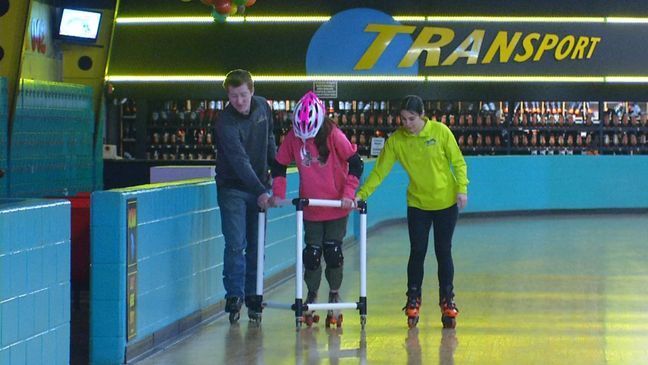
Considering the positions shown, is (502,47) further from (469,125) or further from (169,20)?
(169,20)

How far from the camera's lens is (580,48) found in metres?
23.0

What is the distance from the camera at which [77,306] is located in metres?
10.0

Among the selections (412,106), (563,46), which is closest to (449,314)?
(412,106)

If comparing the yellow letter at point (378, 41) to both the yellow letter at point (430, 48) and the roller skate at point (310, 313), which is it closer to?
the yellow letter at point (430, 48)

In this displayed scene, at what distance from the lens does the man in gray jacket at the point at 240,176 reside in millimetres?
9070

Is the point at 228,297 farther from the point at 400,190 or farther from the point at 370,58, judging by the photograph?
the point at 370,58

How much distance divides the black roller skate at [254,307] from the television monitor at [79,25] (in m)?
12.4

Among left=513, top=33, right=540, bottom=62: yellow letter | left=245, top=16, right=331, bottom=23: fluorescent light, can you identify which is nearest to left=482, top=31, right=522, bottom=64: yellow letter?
left=513, top=33, right=540, bottom=62: yellow letter

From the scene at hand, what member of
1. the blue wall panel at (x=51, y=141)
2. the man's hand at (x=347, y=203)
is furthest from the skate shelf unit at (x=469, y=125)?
the man's hand at (x=347, y=203)

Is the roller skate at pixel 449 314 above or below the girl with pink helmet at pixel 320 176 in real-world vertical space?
below

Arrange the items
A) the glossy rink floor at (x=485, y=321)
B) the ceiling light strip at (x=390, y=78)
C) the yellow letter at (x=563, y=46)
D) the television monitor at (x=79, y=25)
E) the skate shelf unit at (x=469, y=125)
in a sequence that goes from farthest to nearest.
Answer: the skate shelf unit at (x=469, y=125) < the yellow letter at (x=563, y=46) < the ceiling light strip at (x=390, y=78) < the television monitor at (x=79, y=25) < the glossy rink floor at (x=485, y=321)

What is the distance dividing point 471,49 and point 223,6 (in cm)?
896

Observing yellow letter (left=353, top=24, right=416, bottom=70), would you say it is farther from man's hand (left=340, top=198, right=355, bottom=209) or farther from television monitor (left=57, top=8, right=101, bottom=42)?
man's hand (left=340, top=198, right=355, bottom=209)

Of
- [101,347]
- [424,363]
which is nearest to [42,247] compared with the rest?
[101,347]
